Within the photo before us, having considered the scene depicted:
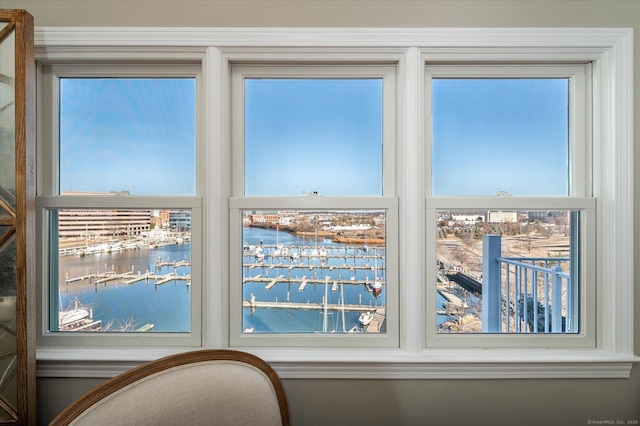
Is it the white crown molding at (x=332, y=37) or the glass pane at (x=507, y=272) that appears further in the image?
the glass pane at (x=507, y=272)

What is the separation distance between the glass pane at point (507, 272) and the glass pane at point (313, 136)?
420 millimetres

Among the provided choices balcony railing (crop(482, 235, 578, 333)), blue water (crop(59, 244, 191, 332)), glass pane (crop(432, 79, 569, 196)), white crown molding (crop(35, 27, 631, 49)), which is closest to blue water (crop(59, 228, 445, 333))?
blue water (crop(59, 244, 191, 332))

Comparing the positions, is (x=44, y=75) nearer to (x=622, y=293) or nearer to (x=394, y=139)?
(x=394, y=139)

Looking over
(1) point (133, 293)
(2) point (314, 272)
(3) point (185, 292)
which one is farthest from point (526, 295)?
(1) point (133, 293)

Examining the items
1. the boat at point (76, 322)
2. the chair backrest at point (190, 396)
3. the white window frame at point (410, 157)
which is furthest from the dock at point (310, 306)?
the boat at point (76, 322)

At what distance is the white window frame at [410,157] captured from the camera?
1.28 metres

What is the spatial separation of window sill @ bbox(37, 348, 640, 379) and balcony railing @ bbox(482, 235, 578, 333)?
129 millimetres

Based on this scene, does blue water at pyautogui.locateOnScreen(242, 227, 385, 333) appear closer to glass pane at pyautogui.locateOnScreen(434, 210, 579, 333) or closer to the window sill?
the window sill

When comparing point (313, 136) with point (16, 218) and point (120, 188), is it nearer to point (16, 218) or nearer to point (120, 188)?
point (120, 188)

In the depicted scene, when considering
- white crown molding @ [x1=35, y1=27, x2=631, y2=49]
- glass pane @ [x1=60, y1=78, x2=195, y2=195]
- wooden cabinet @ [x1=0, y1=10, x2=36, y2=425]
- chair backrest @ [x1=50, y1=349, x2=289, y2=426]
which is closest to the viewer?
chair backrest @ [x1=50, y1=349, x2=289, y2=426]

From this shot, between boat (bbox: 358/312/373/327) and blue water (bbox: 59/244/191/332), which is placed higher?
blue water (bbox: 59/244/191/332)

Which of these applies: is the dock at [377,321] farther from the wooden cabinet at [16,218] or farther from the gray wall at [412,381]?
the wooden cabinet at [16,218]

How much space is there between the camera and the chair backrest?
3.14ft

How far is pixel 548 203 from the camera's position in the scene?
4.42 ft
